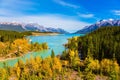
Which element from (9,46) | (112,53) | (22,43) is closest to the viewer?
(112,53)

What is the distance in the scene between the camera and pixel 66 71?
342 ft

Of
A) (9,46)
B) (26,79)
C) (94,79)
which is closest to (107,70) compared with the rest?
(94,79)

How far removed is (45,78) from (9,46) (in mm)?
94515

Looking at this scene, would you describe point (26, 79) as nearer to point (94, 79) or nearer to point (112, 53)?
point (94, 79)

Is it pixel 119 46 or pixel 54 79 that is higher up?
pixel 119 46

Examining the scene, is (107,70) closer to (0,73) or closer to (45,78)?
(45,78)

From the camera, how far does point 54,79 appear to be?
88.4 m

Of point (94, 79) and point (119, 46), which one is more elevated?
point (119, 46)

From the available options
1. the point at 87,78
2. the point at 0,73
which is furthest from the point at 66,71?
the point at 0,73

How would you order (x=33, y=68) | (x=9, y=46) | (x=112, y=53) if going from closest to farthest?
(x=33, y=68)
(x=112, y=53)
(x=9, y=46)

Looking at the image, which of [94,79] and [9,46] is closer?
[94,79]

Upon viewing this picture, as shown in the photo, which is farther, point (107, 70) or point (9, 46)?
point (9, 46)

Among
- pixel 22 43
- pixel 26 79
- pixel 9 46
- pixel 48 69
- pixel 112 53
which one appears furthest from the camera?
pixel 22 43

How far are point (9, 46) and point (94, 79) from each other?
102m
